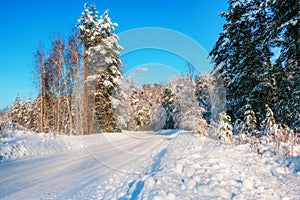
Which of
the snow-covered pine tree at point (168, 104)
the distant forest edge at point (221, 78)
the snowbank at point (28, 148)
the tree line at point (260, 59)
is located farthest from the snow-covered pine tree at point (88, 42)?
the snow-covered pine tree at point (168, 104)

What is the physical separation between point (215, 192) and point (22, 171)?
5.29 metres

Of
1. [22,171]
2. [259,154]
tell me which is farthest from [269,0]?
[22,171]

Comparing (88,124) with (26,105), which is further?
(26,105)

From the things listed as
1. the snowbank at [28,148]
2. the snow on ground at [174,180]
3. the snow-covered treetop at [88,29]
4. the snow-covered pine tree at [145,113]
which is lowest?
the snow on ground at [174,180]

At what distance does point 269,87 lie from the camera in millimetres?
10531

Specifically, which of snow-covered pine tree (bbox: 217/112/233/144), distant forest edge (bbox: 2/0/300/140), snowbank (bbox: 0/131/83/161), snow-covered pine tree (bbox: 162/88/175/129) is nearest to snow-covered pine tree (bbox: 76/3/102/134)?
distant forest edge (bbox: 2/0/300/140)

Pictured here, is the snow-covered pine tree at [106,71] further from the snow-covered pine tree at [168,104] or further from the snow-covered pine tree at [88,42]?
the snow-covered pine tree at [168,104]

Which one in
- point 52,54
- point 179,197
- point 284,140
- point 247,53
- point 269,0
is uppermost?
point 52,54

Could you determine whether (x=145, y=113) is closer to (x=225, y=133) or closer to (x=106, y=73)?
(x=106, y=73)

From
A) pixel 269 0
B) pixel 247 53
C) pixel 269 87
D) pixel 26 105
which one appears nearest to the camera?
pixel 269 0

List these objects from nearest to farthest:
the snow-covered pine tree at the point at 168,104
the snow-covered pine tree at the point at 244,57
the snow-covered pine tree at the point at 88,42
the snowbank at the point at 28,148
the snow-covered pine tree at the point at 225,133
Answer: the snow-covered pine tree at the point at 225,133 < the snowbank at the point at 28,148 < the snow-covered pine tree at the point at 244,57 < the snow-covered pine tree at the point at 88,42 < the snow-covered pine tree at the point at 168,104

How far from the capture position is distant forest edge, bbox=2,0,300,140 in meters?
8.30

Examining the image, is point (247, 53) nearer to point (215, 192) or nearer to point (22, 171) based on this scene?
point (215, 192)

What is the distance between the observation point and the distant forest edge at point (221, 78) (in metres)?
→ 8.30
